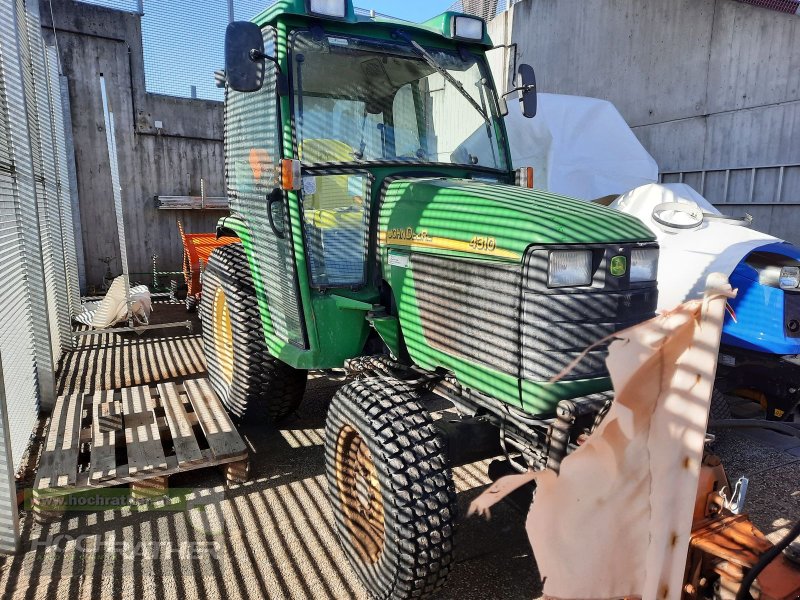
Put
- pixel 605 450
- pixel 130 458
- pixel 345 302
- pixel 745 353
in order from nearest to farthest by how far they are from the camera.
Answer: pixel 605 450 < pixel 345 302 < pixel 130 458 < pixel 745 353

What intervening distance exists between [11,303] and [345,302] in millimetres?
2146

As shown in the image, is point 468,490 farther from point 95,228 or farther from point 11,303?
point 95,228

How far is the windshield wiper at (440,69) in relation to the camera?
2.93 m

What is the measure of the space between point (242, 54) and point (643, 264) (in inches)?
72.6

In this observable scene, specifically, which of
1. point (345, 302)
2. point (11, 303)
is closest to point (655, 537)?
point (345, 302)

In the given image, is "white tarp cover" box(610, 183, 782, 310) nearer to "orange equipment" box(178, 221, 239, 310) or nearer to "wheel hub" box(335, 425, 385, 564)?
"wheel hub" box(335, 425, 385, 564)

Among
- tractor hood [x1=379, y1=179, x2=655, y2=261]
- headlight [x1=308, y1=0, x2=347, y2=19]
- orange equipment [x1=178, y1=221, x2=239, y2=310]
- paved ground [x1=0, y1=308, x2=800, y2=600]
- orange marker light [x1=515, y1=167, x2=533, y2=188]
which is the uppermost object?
headlight [x1=308, y1=0, x2=347, y2=19]

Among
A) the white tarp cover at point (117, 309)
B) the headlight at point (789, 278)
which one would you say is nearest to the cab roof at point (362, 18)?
the headlight at point (789, 278)

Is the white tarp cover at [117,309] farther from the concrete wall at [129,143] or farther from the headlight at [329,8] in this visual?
the headlight at [329,8]

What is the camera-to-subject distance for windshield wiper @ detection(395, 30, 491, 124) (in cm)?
293

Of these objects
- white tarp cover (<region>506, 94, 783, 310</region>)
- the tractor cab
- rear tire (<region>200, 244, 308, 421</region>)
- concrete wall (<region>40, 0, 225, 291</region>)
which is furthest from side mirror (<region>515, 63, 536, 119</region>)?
concrete wall (<region>40, 0, 225, 291</region>)

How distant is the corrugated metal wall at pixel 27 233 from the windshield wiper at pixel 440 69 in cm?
240

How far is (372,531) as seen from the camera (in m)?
2.36

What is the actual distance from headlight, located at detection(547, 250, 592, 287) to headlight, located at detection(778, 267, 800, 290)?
2650 millimetres
